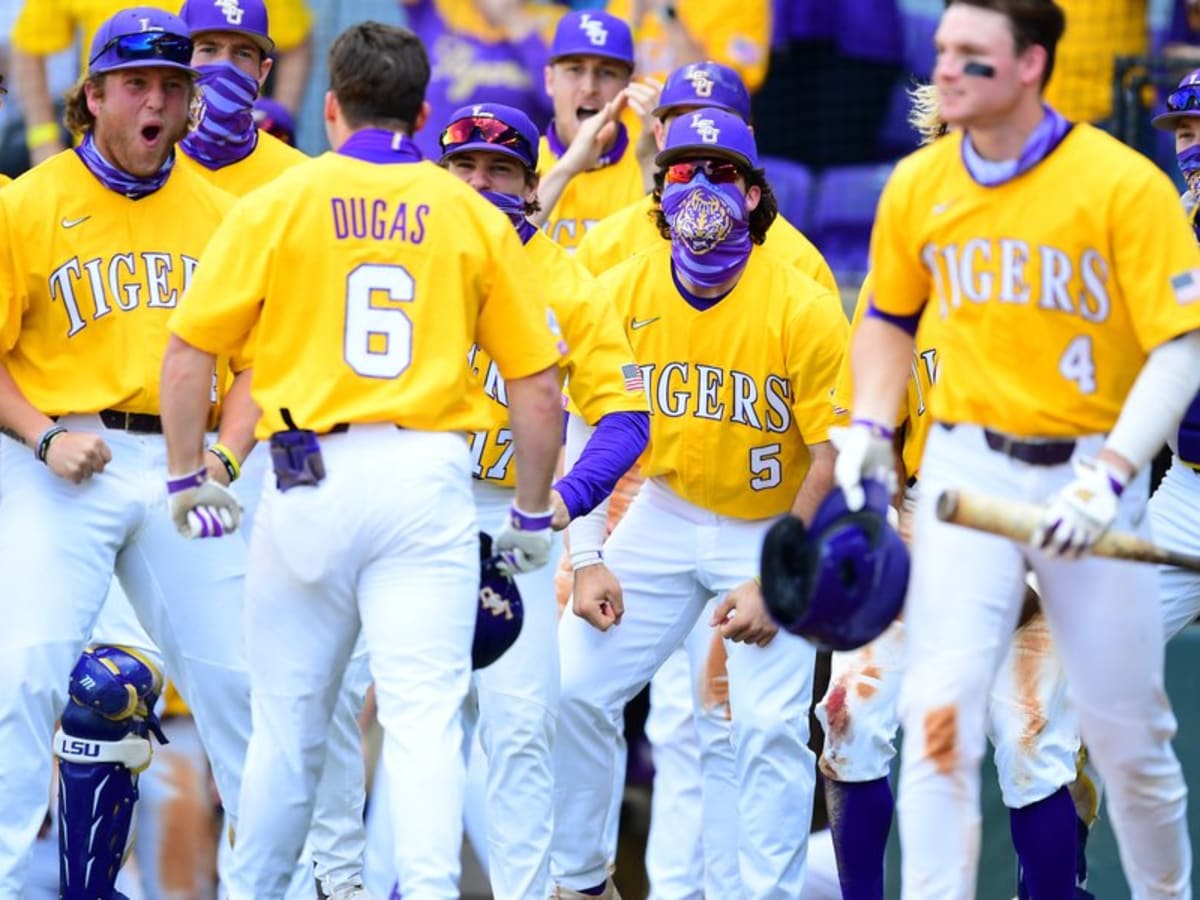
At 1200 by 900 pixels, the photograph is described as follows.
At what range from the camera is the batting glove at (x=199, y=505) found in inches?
207

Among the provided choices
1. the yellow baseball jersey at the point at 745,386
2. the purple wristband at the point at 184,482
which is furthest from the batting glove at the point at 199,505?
the yellow baseball jersey at the point at 745,386

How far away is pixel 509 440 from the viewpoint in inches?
251

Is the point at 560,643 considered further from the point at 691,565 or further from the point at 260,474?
the point at 260,474

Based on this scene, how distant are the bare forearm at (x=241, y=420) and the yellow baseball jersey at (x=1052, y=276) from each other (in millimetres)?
1728

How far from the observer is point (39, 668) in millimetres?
5727

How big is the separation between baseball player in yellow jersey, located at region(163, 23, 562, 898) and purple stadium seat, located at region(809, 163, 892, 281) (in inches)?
164

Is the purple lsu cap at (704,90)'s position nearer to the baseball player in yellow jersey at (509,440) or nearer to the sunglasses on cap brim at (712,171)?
the sunglasses on cap brim at (712,171)

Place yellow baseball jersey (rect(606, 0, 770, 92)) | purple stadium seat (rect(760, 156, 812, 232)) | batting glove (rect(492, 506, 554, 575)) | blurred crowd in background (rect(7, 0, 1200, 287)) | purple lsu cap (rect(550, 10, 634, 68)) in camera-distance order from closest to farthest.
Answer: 1. batting glove (rect(492, 506, 554, 575))
2. purple lsu cap (rect(550, 10, 634, 68))
3. blurred crowd in background (rect(7, 0, 1200, 287))
4. yellow baseball jersey (rect(606, 0, 770, 92))
5. purple stadium seat (rect(760, 156, 812, 232))

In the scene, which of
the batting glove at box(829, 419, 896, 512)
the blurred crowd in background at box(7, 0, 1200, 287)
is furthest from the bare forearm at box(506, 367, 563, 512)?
the blurred crowd in background at box(7, 0, 1200, 287)

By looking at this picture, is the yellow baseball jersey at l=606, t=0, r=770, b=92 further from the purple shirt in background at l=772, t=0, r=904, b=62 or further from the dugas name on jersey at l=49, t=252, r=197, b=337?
the dugas name on jersey at l=49, t=252, r=197, b=337

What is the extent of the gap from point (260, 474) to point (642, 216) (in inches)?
58.4

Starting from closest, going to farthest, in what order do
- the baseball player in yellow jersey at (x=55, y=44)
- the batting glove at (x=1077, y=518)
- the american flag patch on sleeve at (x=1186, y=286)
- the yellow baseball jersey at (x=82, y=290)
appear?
the batting glove at (x=1077, y=518) → the american flag patch on sleeve at (x=1186, y=286) → the yellow baseball jersey at (x=82, y=290) → the baseball player in yellow jersey at (x=55, y=44)

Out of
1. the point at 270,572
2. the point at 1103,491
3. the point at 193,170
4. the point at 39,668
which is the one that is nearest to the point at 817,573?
the point at 1103,491

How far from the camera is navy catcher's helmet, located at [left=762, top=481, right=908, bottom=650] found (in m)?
4.86
